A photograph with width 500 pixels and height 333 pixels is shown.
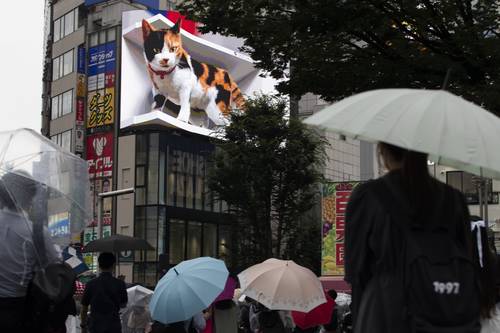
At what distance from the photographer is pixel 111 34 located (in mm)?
52219

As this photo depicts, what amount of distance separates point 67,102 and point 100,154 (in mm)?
4902

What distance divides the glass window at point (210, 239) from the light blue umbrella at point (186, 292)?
44.9m

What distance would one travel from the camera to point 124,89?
166 ft

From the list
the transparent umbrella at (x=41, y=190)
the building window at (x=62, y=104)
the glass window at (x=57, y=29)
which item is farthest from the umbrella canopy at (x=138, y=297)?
the glass window at (x=57, y=29)

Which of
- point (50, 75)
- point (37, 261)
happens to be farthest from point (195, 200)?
point (37, 261)

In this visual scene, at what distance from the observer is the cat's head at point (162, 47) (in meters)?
51.7

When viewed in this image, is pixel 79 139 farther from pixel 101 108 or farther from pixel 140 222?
pixel 140 222

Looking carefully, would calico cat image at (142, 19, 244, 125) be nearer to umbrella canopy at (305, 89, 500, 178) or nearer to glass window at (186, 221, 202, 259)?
glass window at (186, 221, 202, 259)

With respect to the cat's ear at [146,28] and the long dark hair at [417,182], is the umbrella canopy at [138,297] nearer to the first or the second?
the long dark hair at [417,182]

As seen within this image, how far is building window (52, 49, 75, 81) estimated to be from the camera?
176 feet

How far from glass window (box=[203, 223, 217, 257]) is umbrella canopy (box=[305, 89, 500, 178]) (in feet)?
163

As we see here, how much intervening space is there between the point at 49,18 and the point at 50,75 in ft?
16.4

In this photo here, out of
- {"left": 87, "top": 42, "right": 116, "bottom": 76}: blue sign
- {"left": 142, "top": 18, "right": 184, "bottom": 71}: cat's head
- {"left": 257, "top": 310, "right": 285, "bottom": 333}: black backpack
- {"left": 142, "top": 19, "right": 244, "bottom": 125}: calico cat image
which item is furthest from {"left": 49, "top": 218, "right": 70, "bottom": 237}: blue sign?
{"left": 142, "top": 18, "right": 184, "bottom": 71}: cat's head

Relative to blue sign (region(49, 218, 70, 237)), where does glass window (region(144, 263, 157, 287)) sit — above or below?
below
